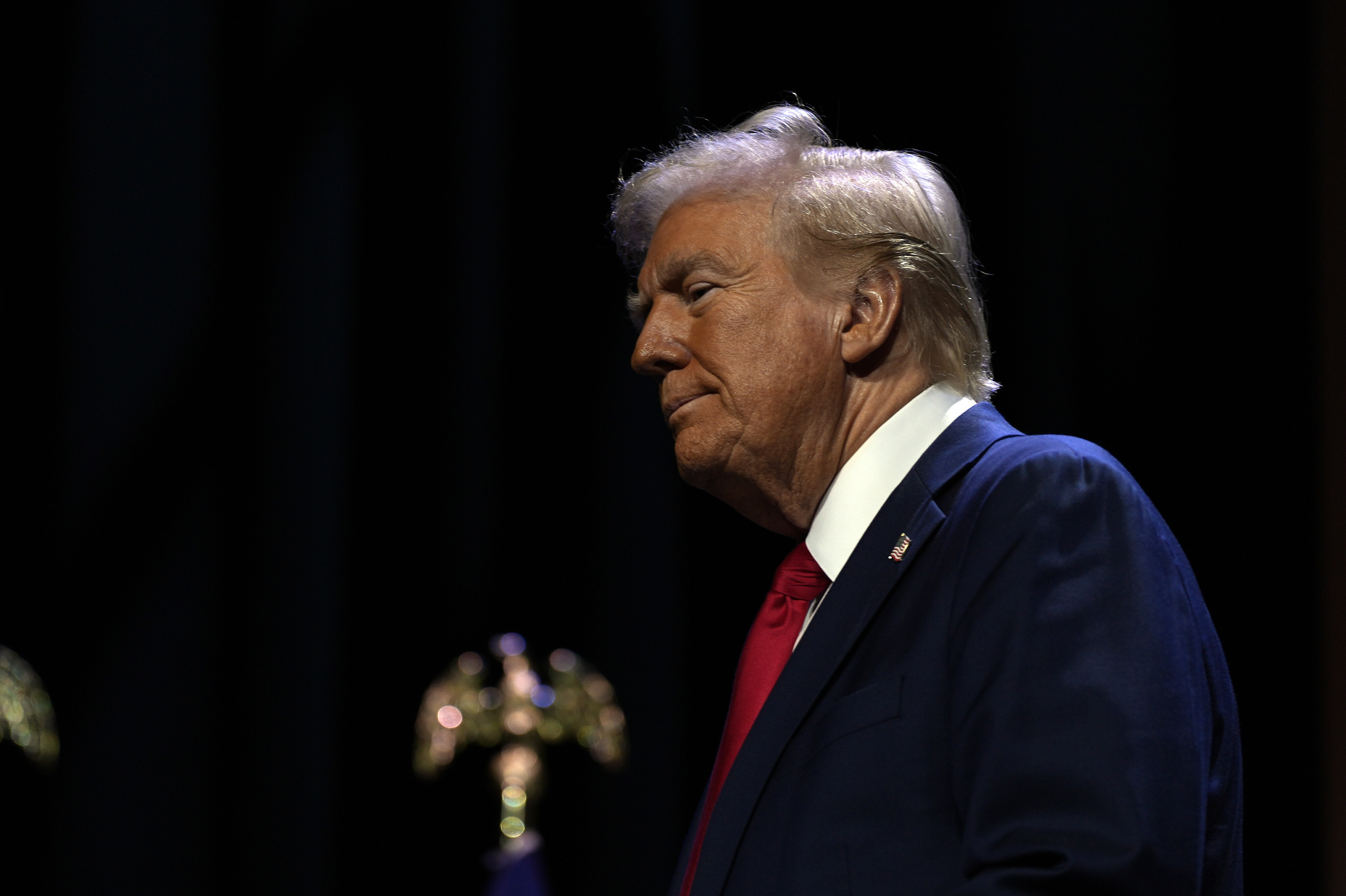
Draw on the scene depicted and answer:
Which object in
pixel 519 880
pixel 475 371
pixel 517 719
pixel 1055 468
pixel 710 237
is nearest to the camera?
pixel 1055 468

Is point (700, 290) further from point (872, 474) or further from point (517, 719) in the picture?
point (517, 719)

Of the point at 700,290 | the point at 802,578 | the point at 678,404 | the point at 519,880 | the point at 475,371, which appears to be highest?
the point at 700,290

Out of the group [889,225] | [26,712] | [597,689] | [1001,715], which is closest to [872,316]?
[889,225]

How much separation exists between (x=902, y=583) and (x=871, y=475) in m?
0.18

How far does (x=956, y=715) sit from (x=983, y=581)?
0.33ft

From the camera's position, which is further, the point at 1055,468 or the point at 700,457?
the point at 700,457

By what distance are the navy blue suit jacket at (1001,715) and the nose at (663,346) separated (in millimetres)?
325

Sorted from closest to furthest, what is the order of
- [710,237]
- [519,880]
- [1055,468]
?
[1055,468] < [710,237] < [519,880]

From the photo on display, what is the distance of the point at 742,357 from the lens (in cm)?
125

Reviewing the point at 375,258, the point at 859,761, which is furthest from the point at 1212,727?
the point at 375,258

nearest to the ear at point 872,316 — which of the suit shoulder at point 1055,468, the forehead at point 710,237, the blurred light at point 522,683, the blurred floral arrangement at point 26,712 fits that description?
the forehead at point 710,237

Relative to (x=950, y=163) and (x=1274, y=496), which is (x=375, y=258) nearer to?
(x=950, y=163)

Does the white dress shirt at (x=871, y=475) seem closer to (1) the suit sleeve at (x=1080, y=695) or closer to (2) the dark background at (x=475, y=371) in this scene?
(1) the suit sleeve at (x=1080, y=695)

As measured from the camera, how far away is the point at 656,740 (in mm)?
2531
